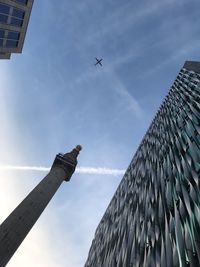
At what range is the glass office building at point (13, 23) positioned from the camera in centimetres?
5030

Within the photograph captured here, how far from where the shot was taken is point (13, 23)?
177 ft

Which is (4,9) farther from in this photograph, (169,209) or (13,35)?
(169,209)

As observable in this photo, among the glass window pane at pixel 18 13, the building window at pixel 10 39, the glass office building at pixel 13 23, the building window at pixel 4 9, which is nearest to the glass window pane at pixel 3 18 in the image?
the glass office building at pixel 13 23

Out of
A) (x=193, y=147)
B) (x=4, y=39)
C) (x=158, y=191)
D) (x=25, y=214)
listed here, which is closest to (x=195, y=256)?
(x=193, y=147)

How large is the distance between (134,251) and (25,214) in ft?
60.2

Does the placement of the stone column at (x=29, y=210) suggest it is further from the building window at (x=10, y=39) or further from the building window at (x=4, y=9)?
the building window at (x=4, y=9)

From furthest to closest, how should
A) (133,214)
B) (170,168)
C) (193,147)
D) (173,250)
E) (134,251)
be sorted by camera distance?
1. (133,214)
2. (170,168)
3. (134,251)
4. (193,147)
5. (173,250)

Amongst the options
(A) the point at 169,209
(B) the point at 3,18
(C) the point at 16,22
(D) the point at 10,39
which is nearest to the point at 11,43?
(D) the point at 10,39

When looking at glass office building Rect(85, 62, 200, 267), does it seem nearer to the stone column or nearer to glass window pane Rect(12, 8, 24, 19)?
the stone column

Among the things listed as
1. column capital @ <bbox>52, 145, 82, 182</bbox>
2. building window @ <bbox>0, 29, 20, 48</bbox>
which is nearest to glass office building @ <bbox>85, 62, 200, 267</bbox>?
column capital @ <bbox>52, 145, 82, 182</bbox>

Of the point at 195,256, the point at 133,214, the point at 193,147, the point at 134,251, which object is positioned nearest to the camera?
the point at 195,256

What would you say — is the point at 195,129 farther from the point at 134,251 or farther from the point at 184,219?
the point at 134,251

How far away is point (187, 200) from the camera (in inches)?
1009

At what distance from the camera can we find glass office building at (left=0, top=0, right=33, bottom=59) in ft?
165
